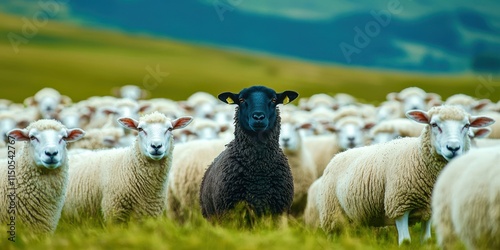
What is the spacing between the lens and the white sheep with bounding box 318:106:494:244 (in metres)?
6.75

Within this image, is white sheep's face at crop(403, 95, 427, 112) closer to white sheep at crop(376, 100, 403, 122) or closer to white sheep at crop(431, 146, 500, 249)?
white sheep at crop(376, 100, 403, 122)

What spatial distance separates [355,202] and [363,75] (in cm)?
6336

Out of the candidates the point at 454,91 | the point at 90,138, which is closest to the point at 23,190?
the point at 90,138

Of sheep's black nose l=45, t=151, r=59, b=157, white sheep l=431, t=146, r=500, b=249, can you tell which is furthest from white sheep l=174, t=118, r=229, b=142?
white sheep l=431, t=146, r=500, b=249

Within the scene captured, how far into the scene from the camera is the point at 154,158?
7.57m

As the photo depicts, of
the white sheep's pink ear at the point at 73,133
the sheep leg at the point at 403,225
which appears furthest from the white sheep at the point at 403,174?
the white sheep's pink ear at the point at 73,133

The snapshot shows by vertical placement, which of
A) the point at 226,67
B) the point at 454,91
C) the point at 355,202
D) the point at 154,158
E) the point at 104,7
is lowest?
the point at 355,202

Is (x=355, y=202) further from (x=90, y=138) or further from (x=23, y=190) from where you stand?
(x=90, y=138)

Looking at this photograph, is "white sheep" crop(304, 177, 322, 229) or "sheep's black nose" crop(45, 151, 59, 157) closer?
"sheep's black nose" crop(45, 151, 59, 157)

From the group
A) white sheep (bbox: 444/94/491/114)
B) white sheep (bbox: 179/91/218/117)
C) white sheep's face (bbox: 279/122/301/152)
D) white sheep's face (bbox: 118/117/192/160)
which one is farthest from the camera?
white sheep (bbox: 179/91/218/117)

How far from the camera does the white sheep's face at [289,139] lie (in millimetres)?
11156

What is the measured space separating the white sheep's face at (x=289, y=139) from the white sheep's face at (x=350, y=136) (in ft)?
3.67

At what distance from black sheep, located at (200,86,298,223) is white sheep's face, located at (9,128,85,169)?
55.9 inches

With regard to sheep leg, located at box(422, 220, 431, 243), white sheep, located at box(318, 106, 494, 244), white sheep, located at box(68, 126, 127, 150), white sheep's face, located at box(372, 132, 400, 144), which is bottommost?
sheep leg, located at box(422, 220, 431, 243)
